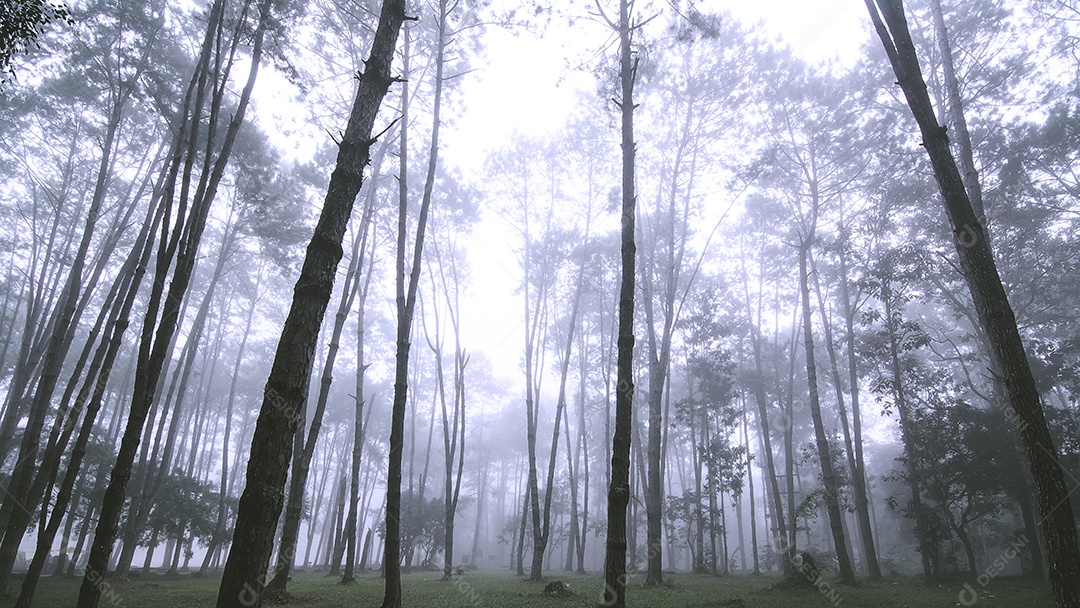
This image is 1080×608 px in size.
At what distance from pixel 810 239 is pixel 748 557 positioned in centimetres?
4205

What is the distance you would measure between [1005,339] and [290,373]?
5990 millimetres

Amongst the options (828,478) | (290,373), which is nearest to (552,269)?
(828,478)

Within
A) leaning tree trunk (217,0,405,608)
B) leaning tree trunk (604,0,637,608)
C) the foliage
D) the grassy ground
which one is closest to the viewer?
leaning tree trunk (217,0,405,608)

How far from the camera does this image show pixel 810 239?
1430 centimetres

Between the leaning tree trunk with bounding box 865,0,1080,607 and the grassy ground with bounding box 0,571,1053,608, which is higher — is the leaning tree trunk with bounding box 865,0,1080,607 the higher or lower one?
the higher one

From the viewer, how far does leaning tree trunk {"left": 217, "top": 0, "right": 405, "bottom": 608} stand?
8.95 feet

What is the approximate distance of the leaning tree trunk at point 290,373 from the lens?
8.95 feet

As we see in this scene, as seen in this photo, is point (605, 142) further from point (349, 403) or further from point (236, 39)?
point (349, 403)

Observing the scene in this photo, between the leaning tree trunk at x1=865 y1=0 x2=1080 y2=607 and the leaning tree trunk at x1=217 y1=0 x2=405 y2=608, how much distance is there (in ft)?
17.5

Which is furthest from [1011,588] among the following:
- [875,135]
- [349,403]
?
[349,403]

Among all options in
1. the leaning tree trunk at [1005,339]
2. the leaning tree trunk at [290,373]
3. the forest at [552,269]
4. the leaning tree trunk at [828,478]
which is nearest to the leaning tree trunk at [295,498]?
the forest at [552,269]

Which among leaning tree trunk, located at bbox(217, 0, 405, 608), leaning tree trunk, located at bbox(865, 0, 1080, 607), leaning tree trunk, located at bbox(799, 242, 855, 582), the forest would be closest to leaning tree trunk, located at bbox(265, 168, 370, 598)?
the forest

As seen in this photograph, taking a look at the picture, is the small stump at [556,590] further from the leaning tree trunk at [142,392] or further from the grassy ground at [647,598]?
the leaning tree trunk at [142,392]

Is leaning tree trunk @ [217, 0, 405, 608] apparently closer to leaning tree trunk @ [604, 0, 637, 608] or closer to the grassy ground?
leaning tree trunk @ [604, 0, 637, 608]
